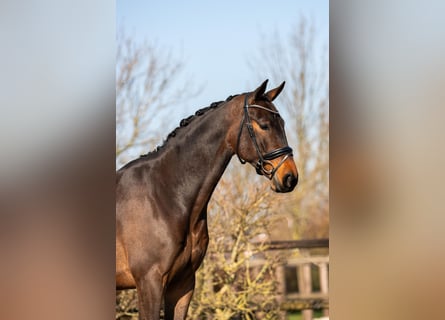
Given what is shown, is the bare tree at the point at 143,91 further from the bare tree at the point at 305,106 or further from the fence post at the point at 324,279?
the fence post at the point at 324,279

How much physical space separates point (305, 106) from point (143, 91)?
982mm

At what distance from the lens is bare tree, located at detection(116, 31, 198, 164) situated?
12.5 feet

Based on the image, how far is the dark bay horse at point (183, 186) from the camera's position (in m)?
3.11

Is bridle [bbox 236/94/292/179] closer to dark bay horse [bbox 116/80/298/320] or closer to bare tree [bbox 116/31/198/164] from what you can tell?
dark bay horse [bbox 116/80/298/320]

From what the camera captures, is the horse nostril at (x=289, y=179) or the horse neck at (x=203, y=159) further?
the horse neck at (x=203, y=159)

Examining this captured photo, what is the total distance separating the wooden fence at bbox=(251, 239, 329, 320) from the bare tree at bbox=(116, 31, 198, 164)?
116 centimetres

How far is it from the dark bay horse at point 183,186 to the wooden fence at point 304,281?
1.26 meters

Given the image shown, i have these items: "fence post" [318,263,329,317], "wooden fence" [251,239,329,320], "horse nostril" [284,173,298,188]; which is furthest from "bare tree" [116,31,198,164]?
"fence post" [318,263,329,317]

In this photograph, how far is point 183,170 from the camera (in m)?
3.19

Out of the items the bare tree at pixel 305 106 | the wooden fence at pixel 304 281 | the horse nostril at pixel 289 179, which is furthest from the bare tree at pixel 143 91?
the wooden fence at pixel 304 281

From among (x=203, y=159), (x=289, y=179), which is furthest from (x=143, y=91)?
(x=289, y=179)

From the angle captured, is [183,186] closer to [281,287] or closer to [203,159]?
[203,159]
